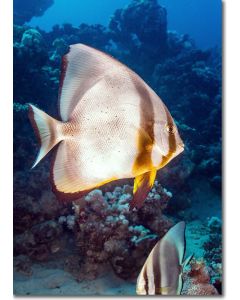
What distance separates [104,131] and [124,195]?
164cm

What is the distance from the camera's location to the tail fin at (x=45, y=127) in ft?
3.18

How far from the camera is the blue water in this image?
28109 millimetres

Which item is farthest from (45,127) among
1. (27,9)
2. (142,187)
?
(27,9)

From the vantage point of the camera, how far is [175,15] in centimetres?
3341

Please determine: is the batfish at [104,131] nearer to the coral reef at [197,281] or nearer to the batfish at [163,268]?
the batfish at [163,268]

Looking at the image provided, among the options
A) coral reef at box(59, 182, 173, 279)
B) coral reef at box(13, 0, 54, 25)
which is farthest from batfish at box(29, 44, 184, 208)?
coral reef at box(13, 0, 54, 25)

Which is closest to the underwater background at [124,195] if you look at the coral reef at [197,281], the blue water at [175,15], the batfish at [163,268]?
the coral reef at [197,281]

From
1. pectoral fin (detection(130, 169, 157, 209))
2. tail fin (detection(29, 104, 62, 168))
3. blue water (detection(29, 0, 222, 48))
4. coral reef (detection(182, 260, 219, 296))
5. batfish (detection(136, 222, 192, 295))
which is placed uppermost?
blue water (detection(29, 0, 222, 48))

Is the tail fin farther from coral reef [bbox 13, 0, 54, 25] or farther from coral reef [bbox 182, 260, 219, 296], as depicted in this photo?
coral reef [bbox 13, 0, 54, 25]

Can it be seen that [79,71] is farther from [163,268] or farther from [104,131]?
[163,268]

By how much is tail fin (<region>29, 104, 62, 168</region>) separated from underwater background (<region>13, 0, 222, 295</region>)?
1.34 meters

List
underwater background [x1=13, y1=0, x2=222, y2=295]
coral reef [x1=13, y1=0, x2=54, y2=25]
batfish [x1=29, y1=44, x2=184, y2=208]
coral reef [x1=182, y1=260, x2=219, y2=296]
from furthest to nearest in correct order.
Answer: coral reef [x1=13, y1=0, x2=54, y2=25]
underwater background [x1=13, y1=0, x2=222, y2=295]
coral reef [x1=182, y1=260, x2=219, y2=296]
batfish [x1=29, y1=44, x2=184, y2=208]

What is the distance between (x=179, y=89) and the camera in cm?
671
